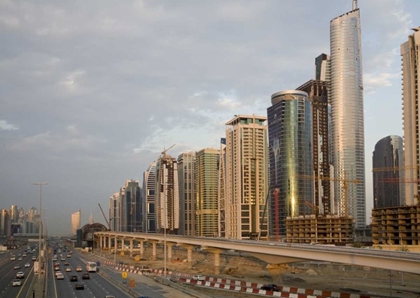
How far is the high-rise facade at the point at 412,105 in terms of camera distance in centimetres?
17900

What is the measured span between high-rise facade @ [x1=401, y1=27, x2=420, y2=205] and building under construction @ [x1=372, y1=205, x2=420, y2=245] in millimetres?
38492

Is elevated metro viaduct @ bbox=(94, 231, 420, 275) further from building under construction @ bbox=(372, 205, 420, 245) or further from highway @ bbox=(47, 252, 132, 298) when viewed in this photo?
building under construction @ bbox=(372, 205, 420, 245)

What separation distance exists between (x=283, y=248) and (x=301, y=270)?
152 feet

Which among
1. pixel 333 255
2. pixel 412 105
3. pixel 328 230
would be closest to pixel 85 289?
pixel 333 255

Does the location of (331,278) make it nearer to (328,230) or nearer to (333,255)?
(333,255)

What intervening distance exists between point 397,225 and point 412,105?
191 feet

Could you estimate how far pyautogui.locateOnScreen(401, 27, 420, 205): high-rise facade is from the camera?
179 meters

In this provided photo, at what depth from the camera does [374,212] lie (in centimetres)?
15025

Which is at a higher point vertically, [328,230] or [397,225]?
[397,225]

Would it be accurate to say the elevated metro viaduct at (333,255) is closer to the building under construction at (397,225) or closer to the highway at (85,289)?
the highway at (85,289)

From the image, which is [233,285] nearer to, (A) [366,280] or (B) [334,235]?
(A) [366,280]

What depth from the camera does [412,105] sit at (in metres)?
180

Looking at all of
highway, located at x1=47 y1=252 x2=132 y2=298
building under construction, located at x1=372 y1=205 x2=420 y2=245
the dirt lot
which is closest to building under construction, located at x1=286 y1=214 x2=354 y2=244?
building under construction, located at x1=372 y1=205 x2=420 y2=245

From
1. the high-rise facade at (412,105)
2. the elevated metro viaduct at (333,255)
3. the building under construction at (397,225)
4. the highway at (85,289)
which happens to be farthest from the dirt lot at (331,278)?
the high-rise facade at (412,105)
